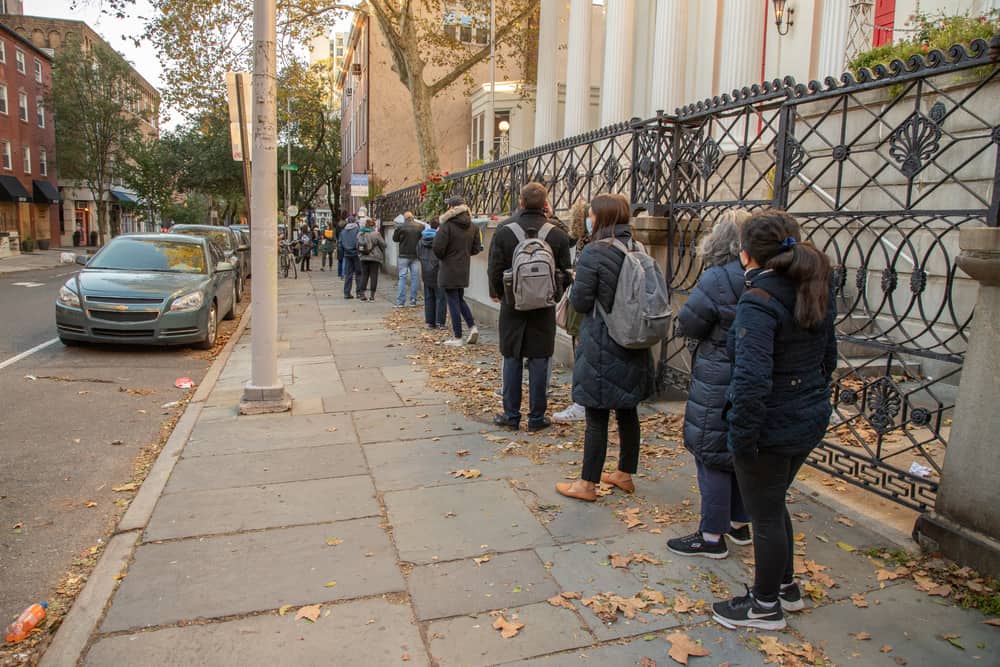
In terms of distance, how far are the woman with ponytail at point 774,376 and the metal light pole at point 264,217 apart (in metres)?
4.77

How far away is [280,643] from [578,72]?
16.9 meters

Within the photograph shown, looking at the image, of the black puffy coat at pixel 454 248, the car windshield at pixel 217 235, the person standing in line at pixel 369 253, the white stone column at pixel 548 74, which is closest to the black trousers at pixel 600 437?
the black puffy coat at pixel 454 248

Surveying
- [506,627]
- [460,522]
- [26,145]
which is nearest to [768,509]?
[506,627]

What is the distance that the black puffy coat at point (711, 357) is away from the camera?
3514 millimetres

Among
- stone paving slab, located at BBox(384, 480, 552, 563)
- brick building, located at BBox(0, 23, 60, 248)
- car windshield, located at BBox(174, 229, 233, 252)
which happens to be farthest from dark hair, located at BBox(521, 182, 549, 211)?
brick building, located at BBox(0, 23, 60, 248)

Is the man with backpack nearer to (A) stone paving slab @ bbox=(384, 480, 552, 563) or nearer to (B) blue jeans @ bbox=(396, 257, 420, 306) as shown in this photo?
(A) stone paving slab @ bbox=(384, 480, 552, 563)

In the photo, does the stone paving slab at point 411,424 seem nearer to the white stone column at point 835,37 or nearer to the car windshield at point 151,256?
the car windshield at point 151,256

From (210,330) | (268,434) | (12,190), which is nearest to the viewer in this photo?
(268,434)

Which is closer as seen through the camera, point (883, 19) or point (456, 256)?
point (456, 256)

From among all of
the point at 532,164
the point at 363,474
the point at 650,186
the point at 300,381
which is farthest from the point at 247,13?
the point at 363,474

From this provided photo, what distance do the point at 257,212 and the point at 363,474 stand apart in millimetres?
2856

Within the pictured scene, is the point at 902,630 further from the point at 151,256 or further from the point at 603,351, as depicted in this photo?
the point at 151,256

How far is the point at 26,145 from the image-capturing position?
42531 mm

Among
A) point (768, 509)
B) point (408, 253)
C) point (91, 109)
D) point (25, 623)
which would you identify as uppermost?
point (91, 109)
